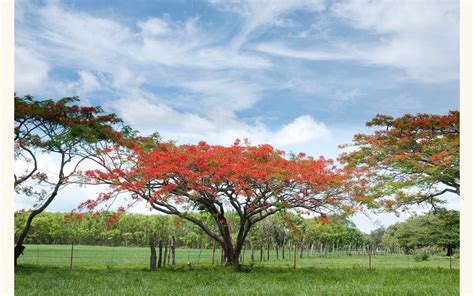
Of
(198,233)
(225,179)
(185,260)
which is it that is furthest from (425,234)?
(225,179)

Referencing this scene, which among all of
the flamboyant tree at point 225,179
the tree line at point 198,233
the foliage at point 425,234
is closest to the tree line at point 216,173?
the flamboyant tree at point 225,179

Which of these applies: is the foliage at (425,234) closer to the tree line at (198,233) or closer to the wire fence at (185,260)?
the tree line at (198,233)

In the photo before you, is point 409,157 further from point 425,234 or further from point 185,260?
point 425,234

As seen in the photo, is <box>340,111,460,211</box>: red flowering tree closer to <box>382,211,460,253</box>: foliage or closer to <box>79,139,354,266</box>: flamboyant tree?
<box>79,139,354,266</box>: flamboyant tree

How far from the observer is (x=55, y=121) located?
1748 cm

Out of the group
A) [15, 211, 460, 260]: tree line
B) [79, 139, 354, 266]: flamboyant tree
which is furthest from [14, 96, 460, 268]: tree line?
[15, 211, 460, 260]: tree line

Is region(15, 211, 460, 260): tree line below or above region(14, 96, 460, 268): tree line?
below

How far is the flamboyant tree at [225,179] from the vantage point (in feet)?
51.6

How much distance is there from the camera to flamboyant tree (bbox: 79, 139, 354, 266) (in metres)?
15.7

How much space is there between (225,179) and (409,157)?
8739 millimetres

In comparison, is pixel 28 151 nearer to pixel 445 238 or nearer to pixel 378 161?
pixel 378 161

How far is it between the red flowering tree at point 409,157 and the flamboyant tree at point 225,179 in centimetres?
226

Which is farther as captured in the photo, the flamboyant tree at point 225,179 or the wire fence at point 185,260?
the wire fence at point 185,260

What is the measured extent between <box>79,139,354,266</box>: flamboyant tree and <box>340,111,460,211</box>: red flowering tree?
226 centimetres
